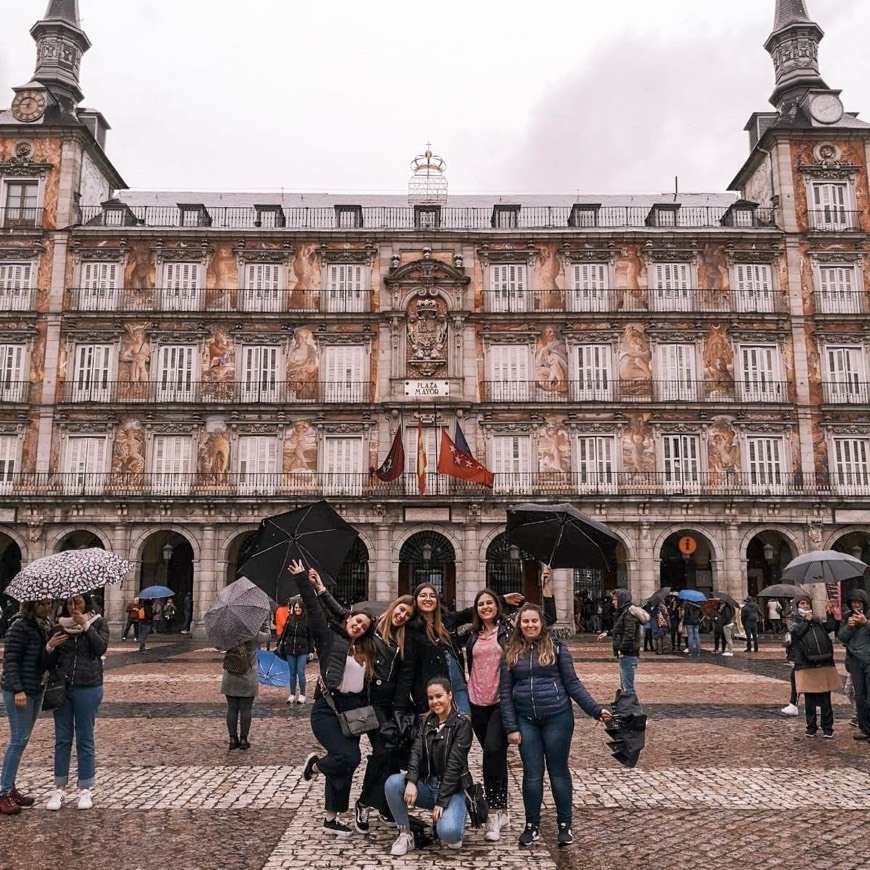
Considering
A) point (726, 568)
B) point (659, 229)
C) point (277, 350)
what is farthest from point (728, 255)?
point (277, 350)

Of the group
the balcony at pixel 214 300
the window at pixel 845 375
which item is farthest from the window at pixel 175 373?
→ the window at pixel 845 375

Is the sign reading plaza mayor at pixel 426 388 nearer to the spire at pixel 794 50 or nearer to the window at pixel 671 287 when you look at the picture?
the window at pixel 671 287

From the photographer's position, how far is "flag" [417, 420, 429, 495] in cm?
3125

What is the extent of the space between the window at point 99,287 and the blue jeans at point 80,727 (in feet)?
92.4

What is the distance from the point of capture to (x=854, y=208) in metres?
33.9

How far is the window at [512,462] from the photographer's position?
32000 millimetres

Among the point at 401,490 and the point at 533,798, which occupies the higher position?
the point at 401,490

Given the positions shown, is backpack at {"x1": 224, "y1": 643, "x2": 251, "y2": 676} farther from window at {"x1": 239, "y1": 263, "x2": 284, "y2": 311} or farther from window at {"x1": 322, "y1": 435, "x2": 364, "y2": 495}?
window at {"x1": 239, "y1": 263, "x2": 284, "y2": 311}

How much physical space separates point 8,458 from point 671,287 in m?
26.7

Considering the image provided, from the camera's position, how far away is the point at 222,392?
32812mm

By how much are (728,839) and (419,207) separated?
104 ft

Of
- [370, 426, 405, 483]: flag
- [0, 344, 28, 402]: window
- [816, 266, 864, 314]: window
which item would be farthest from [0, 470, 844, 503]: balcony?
[816, 266, 864, 314]: window

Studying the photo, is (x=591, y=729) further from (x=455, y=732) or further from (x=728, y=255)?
(x=728, y=255)

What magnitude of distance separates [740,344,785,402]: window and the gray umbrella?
1057 inches
